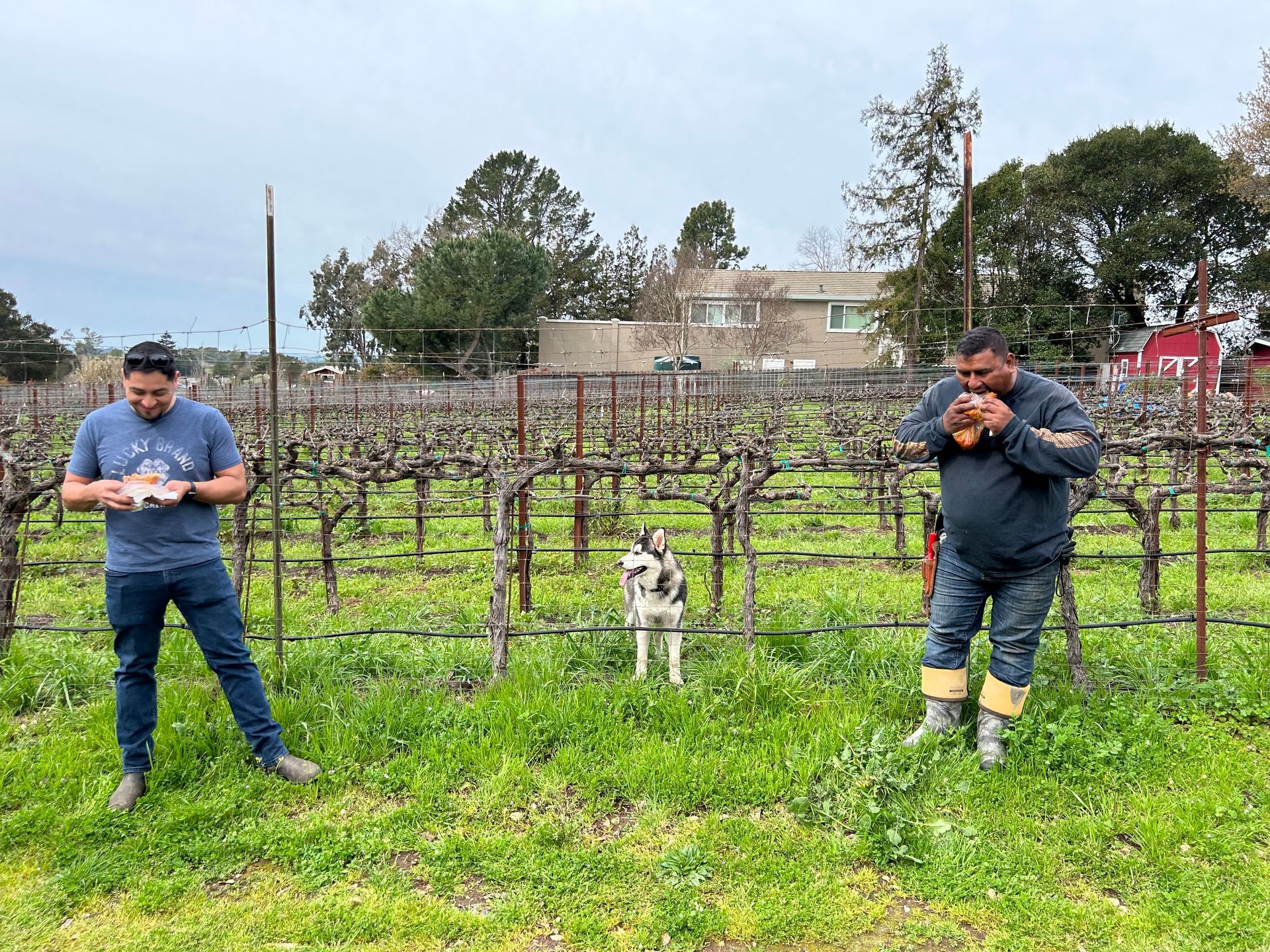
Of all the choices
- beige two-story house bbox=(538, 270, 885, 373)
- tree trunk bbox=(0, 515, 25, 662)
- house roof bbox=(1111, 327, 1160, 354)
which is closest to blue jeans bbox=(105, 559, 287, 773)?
tree trunk bbox=(0, 515, 25, 662)

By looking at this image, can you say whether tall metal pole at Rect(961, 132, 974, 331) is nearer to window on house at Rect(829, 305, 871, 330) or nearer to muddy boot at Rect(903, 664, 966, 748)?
muddy boot at Rect(903, 664, 966, 748)

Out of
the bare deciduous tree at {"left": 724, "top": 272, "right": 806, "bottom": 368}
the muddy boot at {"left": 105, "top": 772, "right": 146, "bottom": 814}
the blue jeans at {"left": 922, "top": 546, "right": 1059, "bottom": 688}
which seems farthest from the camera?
the bare deciduous tree at {"left": 724, "top": 272, "right": 806, "bottom": 368}

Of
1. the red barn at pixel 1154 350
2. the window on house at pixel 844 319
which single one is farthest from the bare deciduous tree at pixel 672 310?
the red barn at pixel 1154 350

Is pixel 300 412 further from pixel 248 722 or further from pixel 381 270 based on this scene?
pixel 381 270

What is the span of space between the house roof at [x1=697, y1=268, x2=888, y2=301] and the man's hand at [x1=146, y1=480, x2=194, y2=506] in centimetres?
3928

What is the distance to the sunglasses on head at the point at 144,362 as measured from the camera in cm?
302

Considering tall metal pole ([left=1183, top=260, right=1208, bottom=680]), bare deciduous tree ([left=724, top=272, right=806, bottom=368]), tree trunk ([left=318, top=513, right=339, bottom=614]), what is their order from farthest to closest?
bare deciduous tree ([left=724, top=272, right=806, bottom=368]) < tree trunk ([left=318, top=513, right=339, bottom=614]) < tall metal pole ([left=1183, top=260, right=1208, bottom=680])

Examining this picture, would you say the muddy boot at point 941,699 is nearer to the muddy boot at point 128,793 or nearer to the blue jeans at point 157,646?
the blue jeans at point 157,646

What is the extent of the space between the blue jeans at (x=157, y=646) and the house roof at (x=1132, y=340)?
128 feet

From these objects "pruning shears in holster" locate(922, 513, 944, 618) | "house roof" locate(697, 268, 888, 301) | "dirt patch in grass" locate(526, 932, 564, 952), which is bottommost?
"dirt patch in grass" locate(526, 932, 564, 952)

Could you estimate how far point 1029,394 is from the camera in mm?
3240

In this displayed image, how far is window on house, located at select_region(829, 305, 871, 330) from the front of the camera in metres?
41.2

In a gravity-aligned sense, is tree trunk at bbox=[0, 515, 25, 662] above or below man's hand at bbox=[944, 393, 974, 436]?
below

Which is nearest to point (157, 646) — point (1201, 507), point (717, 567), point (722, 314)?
point (717, 567)
